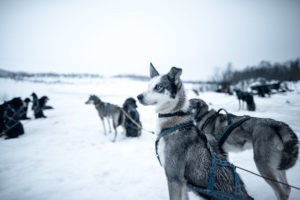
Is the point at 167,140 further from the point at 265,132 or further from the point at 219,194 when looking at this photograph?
the point at 265,132

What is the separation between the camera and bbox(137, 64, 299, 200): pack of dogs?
1.56 m

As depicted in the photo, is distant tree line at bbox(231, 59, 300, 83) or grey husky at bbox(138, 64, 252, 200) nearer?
grey husky at bbox(138, 64, 252, 200)

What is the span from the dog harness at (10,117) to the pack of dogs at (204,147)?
8.50 meters

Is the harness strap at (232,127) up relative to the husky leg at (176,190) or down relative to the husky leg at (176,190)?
up

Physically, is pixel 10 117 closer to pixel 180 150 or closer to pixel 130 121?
pixel 130 121

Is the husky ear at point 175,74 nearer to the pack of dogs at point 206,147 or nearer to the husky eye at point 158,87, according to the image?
the pack of dogs at point 206,147

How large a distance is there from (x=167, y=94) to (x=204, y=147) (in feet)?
3.04

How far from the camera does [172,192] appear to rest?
5.91ft

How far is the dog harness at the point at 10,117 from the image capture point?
7.01 m

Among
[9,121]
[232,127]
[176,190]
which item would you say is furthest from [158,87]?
[9,121]

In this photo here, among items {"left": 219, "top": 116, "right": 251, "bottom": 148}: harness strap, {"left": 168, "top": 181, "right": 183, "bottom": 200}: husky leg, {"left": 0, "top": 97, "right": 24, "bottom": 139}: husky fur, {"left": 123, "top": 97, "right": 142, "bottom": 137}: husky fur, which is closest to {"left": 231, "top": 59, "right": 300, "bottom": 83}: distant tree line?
{"left": 123, "top": 97, "right": 142, "bottom": 137}: husky fur

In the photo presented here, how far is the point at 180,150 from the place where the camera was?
1.78 m

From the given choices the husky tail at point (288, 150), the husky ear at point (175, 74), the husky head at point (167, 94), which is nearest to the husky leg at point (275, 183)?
the husky tail at point (288, 150)

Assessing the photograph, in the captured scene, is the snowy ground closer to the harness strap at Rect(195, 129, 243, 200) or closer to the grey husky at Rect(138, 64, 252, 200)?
the grey husky at Rect(138, 64, 252, 200)
